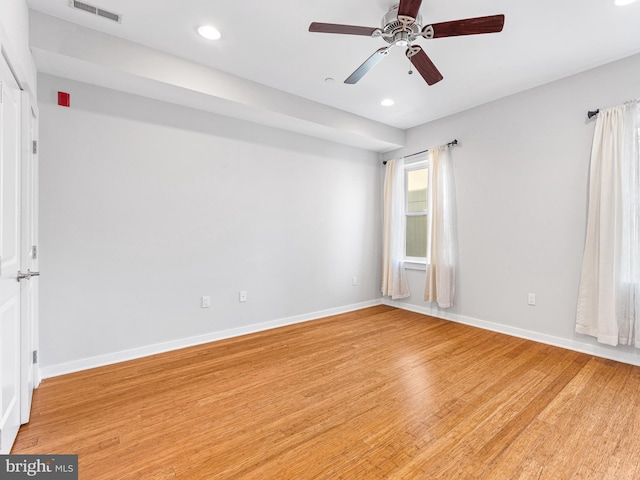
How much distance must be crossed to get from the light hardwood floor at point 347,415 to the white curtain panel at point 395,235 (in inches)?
66.0

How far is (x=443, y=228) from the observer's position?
4.26 meters

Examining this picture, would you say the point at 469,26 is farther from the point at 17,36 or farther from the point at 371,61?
the point at 17,36

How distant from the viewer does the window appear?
4.83 m

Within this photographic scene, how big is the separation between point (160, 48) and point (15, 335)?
2.53 metres

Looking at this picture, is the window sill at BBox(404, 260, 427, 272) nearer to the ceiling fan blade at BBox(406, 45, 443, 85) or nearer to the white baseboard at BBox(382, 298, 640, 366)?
the white baseboard at BBox(382, 298, 640, 366)

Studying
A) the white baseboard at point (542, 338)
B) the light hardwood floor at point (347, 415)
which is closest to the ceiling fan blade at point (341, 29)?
the light hardwood floor at point (347, 415)

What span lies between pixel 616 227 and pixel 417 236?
2.40m

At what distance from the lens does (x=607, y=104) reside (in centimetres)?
300

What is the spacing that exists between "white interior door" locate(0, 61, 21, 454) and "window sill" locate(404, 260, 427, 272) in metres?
4.48

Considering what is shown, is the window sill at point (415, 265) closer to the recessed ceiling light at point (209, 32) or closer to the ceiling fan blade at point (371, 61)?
the ceiling fan blade at point (371, 61)

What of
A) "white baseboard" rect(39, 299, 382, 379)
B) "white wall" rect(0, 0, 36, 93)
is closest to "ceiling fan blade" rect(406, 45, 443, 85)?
"white wall" rect(0, 0, 36, 93)

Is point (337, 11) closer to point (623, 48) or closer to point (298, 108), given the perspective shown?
point (298, 108)

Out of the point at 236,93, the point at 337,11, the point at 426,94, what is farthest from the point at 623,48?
the point at 236,93

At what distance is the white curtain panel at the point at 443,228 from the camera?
13.9ft
